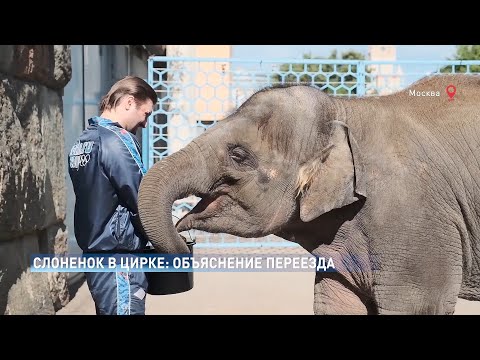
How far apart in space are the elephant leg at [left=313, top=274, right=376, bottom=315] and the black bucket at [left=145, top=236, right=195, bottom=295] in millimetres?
637

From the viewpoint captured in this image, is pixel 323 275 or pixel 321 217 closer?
pixel 321 217

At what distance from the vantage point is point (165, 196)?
267 centimetres

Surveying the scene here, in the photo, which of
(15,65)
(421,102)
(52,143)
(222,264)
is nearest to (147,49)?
(222,264)

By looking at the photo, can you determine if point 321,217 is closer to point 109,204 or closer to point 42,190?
point 109,204

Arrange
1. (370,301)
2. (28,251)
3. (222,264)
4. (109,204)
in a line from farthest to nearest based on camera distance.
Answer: (222,264), (28,251), (370,301), (109,204)

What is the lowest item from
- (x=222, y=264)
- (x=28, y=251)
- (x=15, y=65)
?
(x=222, y=264)

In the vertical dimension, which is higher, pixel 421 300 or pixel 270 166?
pixel 270 166

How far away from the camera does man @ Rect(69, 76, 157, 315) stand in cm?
279

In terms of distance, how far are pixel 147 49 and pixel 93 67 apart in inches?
145

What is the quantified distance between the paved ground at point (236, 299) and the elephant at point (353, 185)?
253 cm

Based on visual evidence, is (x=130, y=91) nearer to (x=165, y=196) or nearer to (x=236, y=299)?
(x=165, y=196)

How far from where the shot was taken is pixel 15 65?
4.39 m

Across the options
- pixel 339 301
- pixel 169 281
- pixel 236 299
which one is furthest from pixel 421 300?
pixel 236 299

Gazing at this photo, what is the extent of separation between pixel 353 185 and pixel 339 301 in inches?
24.8
